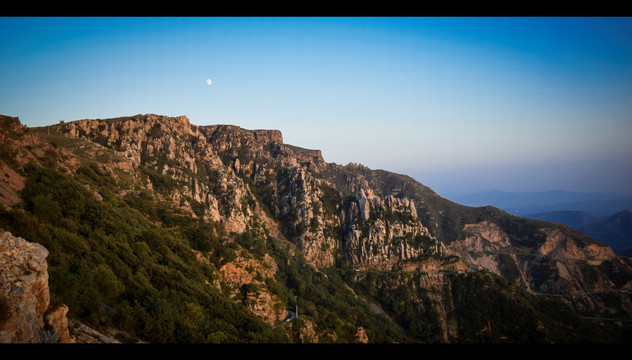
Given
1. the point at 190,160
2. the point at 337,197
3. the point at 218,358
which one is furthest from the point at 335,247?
the point at 218,358

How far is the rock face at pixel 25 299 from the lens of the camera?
7.73 m

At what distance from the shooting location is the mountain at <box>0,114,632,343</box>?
794 inches

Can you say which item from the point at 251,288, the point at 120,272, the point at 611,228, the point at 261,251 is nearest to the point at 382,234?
the point at 261,251

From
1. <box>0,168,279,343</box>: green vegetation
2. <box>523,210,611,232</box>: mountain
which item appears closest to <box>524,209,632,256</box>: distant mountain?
<box>523,210,611,232</box>: mountain

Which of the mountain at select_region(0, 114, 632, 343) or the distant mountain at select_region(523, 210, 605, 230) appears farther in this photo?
the distant mountain at select_region(523, 210, 605, 230)

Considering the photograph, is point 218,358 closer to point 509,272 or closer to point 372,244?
point 372,244

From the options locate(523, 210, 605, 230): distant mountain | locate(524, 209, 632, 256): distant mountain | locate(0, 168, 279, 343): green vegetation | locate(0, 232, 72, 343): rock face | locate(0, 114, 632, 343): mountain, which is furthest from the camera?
locate(523, 210, 605, 230): distant mountain

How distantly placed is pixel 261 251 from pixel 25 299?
5317cm

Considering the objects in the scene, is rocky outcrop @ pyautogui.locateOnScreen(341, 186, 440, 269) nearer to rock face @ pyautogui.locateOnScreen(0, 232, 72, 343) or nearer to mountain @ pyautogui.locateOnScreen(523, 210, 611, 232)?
rock face @ pyautogui.locateOnScreen(0, 232, 72, 343)

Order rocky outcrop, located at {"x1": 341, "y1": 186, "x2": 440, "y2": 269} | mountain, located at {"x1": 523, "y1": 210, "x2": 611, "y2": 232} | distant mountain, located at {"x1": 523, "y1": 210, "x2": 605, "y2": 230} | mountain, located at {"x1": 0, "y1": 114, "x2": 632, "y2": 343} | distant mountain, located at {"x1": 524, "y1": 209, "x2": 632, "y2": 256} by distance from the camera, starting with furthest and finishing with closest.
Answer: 1. mountain, located at {"x1": 523, "y1": 210, "x2": 611, "y2": 232}
2. distant mountain, located at {"x1": 523, "y1": 210, "x2": 605, "y2": 230}
3. distant mountain, located at {"x1": 524, "y1": 209, "x2": 632, "y2": 256}
4. rocky outcrop, located at {"x1": 341, "y1": 186, "x2": 440, "y2": 269}
5. mountain, located at {"x1": 0, "y1": 114, "x2": 632, "y2": 343}

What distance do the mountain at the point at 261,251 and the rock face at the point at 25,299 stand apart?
321mm

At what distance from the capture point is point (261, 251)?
200 ft

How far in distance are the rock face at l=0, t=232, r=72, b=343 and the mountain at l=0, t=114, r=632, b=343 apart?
12.6 inches

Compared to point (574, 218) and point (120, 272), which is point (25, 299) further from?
point (574, 218)
